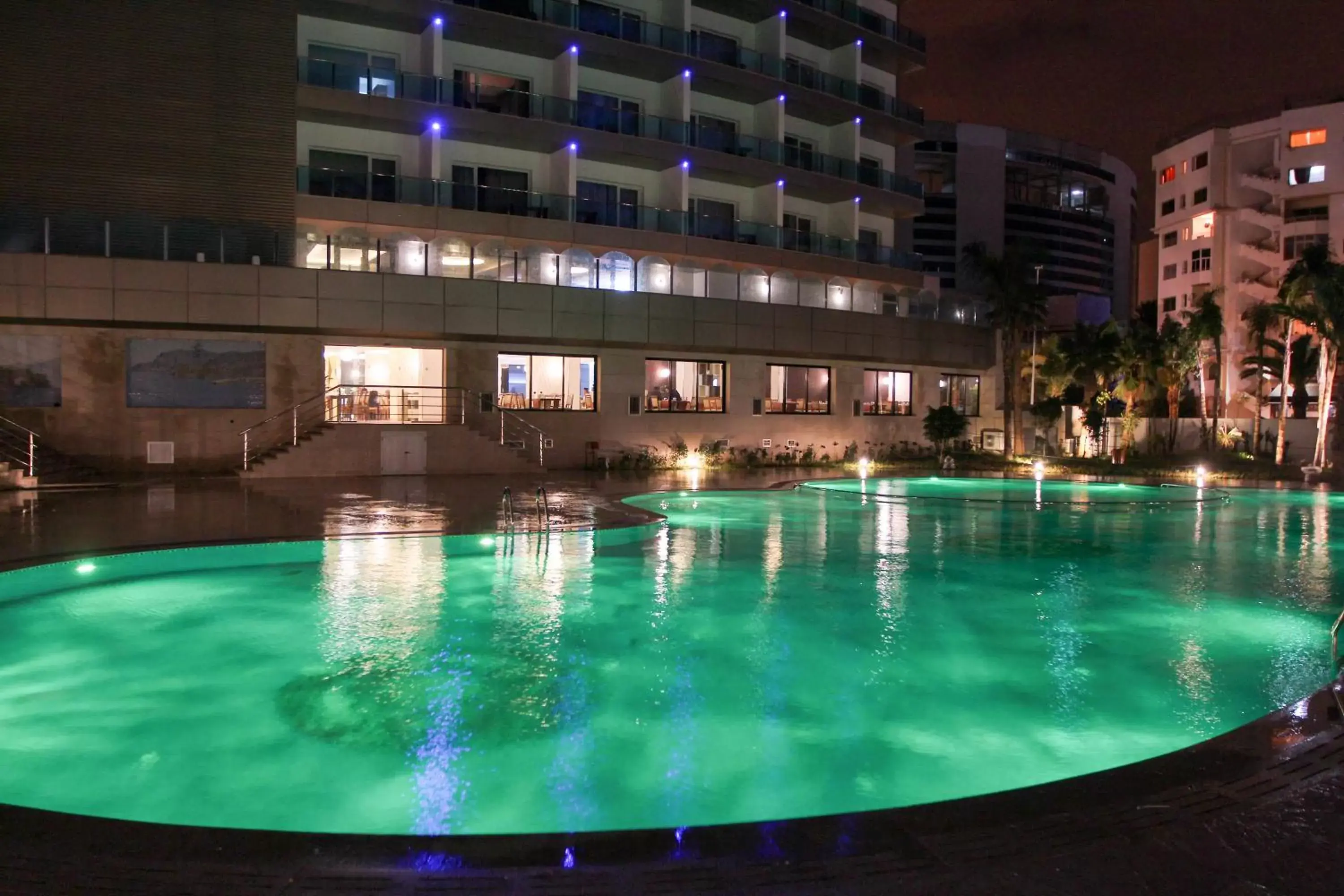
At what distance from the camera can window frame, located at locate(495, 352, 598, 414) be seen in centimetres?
3116

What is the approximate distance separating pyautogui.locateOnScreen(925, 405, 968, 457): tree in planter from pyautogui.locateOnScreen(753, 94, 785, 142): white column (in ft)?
41.8

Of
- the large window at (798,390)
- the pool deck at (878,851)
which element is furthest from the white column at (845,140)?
the pool deck at (878,851)

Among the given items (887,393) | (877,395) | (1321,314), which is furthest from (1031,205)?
(877,395)

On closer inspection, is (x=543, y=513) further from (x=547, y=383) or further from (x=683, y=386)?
(x=683, y=386)

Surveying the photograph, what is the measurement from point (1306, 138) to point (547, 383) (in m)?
63.3

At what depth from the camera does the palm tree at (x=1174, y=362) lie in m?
46.5

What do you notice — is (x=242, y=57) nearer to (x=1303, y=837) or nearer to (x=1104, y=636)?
(x=1104, y=636)

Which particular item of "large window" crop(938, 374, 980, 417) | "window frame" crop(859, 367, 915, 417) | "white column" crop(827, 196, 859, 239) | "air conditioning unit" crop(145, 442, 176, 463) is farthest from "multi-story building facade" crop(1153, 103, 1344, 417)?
"air conditioning unit" crop(145, 442, 176, 463)

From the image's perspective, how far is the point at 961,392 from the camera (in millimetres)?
44969

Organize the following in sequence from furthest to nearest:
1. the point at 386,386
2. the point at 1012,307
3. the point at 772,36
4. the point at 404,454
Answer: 1. the point at 1012,307
2. the point at 772,36
3. the point at 386,386
4. the point at 404,454

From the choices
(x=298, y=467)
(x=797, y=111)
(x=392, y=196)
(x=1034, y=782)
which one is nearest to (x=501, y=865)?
(x=1034, y=782)

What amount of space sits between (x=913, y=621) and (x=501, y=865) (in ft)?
25.0

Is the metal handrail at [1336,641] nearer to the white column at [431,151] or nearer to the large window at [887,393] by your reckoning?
the white column at [431,151]

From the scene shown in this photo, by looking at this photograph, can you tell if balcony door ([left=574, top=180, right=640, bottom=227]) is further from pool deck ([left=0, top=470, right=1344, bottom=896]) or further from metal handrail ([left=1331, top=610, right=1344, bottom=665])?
pool deck ([left=0, top=470, right=1344, bottom=896])
